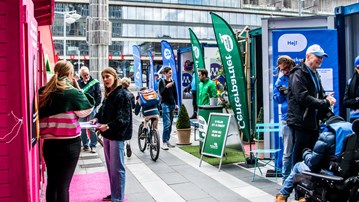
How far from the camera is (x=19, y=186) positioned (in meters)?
3.23

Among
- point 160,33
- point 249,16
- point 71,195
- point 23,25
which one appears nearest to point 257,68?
point 71,195

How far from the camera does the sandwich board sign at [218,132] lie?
7.13 meters

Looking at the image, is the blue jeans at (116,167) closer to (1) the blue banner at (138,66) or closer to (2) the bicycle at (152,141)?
(2) the bicycle at (152,141)

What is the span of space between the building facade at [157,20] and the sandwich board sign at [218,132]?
Result: 56.8m

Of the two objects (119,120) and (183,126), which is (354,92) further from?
(183,126)

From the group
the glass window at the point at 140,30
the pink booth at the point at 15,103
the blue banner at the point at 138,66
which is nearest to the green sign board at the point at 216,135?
the pink booth at the point at 15,103

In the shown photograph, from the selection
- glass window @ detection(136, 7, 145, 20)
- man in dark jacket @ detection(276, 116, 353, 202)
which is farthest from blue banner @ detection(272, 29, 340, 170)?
glass window @ detection(136, 7, 145, 20)

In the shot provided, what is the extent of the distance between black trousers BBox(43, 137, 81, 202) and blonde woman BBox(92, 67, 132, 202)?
85 cm

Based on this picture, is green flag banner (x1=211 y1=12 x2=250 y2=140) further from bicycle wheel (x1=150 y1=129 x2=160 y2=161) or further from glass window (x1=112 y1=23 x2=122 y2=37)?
glass window (x1=112 y1=23 x2=122 y2=37)

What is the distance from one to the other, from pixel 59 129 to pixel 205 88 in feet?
17.2

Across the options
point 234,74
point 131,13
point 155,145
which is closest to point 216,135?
point 234,74

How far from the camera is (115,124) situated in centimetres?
491

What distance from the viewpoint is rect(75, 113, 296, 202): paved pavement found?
219 inches

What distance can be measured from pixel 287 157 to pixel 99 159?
438 cm
